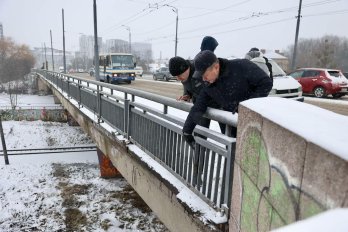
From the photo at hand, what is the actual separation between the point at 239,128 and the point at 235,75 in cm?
71

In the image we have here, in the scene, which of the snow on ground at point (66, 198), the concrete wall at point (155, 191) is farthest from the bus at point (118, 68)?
the concrete wall at point (155, 191)

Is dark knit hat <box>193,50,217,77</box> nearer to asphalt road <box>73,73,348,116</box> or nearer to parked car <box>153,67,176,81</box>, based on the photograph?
asphalt road <box>73,73,348,116</box>

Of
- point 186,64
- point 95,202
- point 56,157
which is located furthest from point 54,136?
point 186,64

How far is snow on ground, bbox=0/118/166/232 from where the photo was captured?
447 inches

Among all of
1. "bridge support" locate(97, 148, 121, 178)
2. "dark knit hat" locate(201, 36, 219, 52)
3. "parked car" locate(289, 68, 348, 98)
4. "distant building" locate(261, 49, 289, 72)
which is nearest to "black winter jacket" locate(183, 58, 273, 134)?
"dark knit hat" locate(201, 36, 219, 52)

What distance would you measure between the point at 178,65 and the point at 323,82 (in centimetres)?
1359

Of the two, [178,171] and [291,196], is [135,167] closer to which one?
[178,171]

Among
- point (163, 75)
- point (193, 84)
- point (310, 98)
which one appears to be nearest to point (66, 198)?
point (193, 84)

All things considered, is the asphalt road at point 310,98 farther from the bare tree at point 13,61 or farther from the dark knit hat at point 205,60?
the bare tree at point 13,61

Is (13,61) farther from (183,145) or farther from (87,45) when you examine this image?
(183,145)

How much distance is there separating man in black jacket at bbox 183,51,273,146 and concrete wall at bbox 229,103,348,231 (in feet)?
2.10

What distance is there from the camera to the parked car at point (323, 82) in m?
14.5

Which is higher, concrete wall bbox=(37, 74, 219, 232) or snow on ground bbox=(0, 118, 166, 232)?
concrete wall bbox=(37, 74, 219, 232)

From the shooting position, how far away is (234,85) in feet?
9.02
